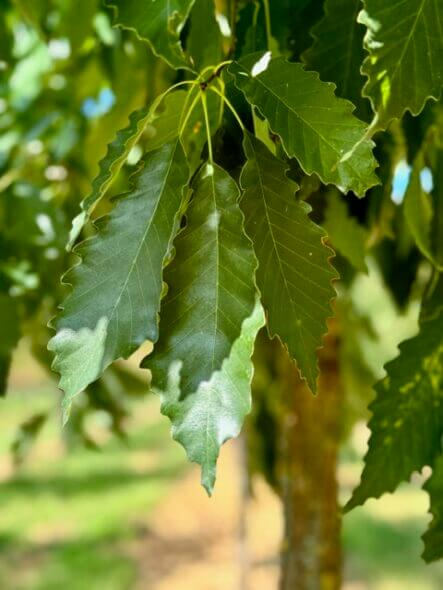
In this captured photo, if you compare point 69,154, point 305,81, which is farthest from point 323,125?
point 69,154

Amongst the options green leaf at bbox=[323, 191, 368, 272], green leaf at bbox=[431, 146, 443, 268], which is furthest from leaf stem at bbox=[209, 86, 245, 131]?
green leaf at bbox=[431, 146, 443, 268]

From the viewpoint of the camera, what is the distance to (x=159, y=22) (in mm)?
613

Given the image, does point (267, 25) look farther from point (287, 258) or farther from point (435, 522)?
point (435, 522)

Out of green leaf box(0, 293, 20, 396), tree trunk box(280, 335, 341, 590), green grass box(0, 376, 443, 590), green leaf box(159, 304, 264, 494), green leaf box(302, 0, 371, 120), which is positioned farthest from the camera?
green grass box(0, 376, 443, 590)

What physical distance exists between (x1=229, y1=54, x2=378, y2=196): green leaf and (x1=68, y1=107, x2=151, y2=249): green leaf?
0.07 metres

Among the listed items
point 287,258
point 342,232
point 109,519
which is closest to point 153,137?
point 287,258

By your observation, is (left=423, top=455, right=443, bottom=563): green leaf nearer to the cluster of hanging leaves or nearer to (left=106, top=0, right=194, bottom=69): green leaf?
the cluster of hanging leaves

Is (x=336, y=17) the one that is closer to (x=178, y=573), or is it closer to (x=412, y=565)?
(x=412, y=565)

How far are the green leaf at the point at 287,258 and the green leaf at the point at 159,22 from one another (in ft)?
0.28

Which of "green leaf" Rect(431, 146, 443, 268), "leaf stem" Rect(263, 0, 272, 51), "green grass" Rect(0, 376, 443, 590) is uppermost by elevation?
"leaf stem" Rect(263, 0, 272, 51)

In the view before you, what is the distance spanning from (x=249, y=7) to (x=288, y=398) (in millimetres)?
666

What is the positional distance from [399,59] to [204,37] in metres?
0.22

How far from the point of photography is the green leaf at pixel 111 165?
1.92 ft

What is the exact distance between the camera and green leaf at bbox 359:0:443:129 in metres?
0.54
